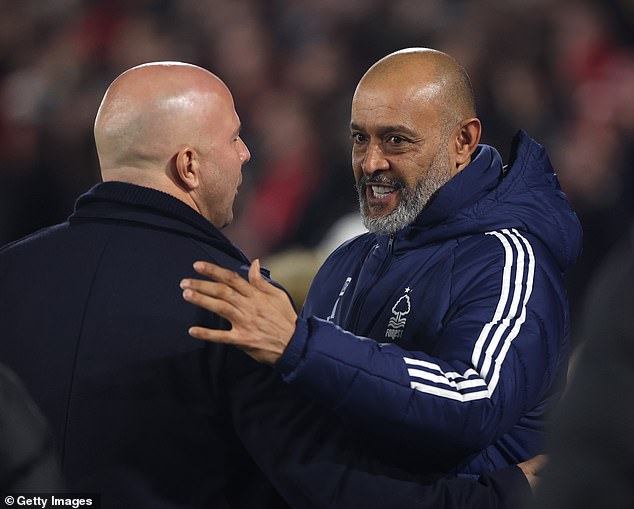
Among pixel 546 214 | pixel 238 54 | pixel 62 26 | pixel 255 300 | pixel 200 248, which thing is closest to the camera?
pixel 255 300

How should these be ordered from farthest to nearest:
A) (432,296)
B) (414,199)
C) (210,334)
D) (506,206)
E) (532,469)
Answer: (414,199) → (506,206) → (432,296) → (532,469) → (210,334)

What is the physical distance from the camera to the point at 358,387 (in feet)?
8.02

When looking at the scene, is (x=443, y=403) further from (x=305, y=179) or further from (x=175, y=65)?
(x=305, y=179)

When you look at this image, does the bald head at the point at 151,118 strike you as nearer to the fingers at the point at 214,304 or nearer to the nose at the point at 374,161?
the fingers at the point at 214,304

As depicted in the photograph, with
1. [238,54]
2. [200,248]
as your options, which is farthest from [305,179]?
[200,248]

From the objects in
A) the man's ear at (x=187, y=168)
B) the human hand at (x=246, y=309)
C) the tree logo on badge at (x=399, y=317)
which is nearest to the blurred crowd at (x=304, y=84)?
the tree logo on badge at (x=399, y=317)

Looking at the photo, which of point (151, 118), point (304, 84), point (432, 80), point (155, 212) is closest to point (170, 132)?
point (151, 118)

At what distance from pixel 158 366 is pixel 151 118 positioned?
58 centimetres

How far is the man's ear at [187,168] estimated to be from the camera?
102 inches

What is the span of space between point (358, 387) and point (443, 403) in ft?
0.67

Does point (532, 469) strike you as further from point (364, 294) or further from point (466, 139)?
point (466, 139)

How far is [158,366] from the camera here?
94.2 inches

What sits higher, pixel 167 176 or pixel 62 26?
pixel 62 26

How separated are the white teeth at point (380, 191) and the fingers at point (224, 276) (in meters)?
1.00
